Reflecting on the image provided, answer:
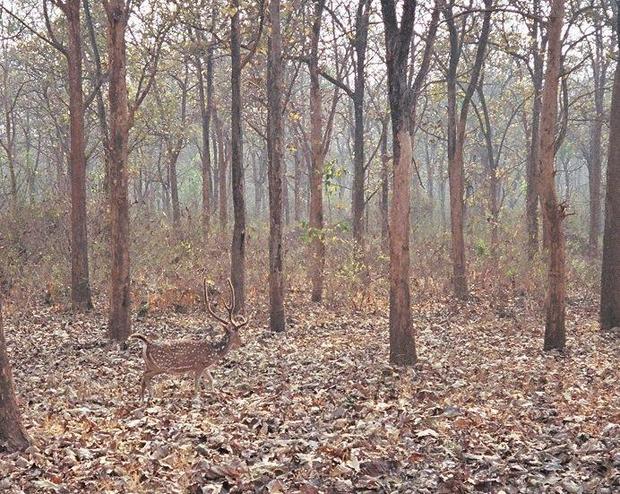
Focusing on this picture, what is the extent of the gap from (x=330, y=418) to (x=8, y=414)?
11.3 ft

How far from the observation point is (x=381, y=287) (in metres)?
18.4

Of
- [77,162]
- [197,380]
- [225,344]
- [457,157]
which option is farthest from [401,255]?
[77,162]

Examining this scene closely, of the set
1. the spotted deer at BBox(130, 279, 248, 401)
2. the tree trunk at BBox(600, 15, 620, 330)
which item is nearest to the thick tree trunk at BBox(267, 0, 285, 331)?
the spotted deer at BBox(130, 279, 248, 401)

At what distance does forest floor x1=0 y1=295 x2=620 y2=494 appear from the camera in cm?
591

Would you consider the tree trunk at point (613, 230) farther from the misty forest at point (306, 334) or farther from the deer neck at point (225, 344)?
the deer neck at point (225, 344)

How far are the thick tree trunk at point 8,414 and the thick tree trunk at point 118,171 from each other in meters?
6.17

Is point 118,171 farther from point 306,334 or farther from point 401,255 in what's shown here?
point 401,255

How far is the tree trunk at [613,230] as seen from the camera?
12.8 m

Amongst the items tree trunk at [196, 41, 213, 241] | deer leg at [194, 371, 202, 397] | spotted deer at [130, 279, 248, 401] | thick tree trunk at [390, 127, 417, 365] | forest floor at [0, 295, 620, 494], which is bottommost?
forest floor at [0, 295, 620, 494]

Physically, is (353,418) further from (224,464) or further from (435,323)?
(435,323)

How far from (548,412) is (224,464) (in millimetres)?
3936

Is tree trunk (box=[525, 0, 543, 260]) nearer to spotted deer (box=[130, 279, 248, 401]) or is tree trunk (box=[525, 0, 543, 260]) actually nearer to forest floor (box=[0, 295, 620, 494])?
forest floor (box=[0, 295, 620, 494])

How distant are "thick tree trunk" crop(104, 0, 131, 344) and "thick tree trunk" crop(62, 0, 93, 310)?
2.93 m

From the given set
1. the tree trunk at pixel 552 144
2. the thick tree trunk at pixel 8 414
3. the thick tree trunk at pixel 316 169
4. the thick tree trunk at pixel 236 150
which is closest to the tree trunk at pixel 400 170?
the tree trunk at pixel 552 144
